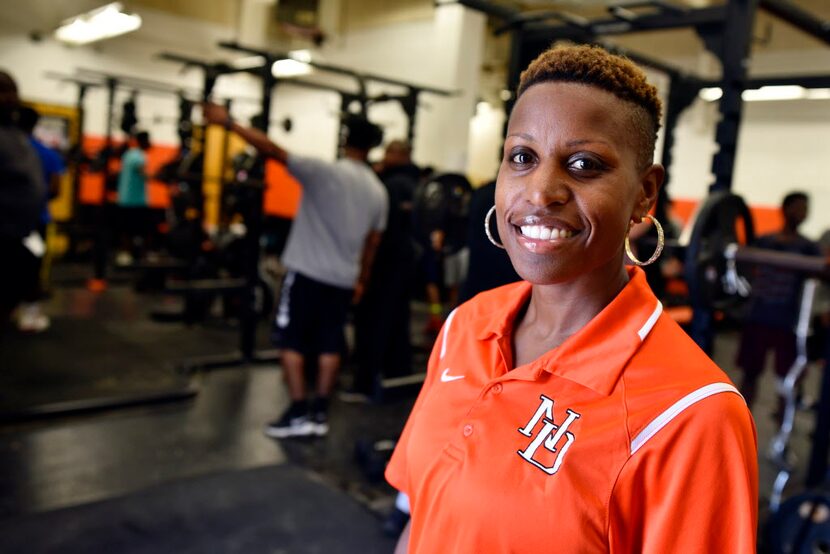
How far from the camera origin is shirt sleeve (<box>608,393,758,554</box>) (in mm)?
649

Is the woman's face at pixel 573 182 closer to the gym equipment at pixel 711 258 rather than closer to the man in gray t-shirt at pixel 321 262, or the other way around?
the gym equipment at pixel 711 258

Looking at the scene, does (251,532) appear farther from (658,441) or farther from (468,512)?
(658,441)

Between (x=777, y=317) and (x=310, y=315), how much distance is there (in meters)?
2.23

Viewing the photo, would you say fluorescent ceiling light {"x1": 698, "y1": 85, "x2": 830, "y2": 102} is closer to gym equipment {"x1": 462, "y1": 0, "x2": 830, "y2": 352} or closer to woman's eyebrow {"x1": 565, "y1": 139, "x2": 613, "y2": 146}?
gym equipment {"x1": 462, "y1": 0, "x2": 830, "y2": 352}

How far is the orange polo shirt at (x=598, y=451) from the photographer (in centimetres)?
65

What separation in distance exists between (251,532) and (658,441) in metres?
1.64

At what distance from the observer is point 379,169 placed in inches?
172

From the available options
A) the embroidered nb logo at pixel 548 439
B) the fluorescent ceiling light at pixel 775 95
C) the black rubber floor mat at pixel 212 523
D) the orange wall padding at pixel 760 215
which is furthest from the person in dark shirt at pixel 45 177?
the fluorescent ceiling light at pixel 775 95

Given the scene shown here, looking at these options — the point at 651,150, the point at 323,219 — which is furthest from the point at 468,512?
the point at 323,219

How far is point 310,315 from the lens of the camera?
3.24m

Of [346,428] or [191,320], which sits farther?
[191,320]

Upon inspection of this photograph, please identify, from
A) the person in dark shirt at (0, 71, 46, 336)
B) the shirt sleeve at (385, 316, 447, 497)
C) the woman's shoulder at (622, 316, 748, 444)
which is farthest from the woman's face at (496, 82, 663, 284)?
the person in dark shirt at (0, 71, 46, 336)

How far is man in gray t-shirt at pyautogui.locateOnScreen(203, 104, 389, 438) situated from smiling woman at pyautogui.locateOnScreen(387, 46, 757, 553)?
232 cm

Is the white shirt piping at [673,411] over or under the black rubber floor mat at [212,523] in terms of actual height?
over
